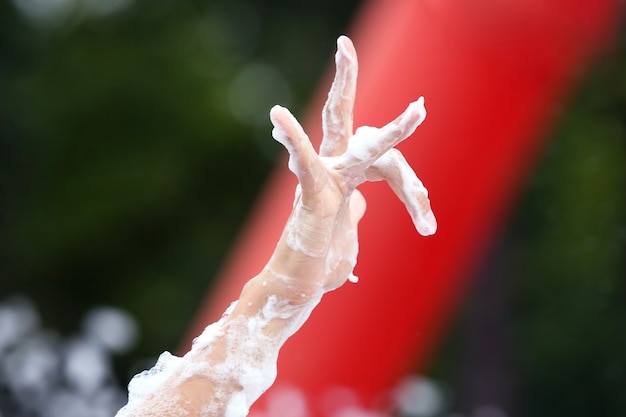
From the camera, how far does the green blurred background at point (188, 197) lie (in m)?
2.54

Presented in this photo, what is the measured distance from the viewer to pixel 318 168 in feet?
2.16

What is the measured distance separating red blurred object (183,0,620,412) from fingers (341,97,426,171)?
2.25 feet

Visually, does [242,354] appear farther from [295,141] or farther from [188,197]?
[188,197]

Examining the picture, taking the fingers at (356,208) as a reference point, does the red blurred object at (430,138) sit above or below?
above

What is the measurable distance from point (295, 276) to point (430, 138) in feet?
2.56

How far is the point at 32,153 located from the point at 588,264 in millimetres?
1741

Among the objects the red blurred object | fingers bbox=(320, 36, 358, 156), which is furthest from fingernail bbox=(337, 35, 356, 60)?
the red blurred object

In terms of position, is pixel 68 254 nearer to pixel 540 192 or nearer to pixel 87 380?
pixel 87 380

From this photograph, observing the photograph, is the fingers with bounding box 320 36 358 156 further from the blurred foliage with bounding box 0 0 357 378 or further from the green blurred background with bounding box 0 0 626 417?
the blurred foliage with bounding box 0 0 357 378

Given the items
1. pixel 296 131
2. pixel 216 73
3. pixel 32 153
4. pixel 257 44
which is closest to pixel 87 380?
pixel 32 153

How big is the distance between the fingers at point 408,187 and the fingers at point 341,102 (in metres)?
0.04

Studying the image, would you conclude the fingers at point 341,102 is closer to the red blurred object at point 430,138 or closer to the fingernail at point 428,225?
the fingernail at point 428,225

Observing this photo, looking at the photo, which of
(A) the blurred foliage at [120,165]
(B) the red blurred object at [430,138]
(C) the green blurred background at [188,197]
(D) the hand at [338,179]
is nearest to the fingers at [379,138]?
(D) the hand at [338,179]

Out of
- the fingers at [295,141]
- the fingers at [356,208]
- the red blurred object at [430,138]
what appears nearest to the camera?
the fingers at [295,141]
